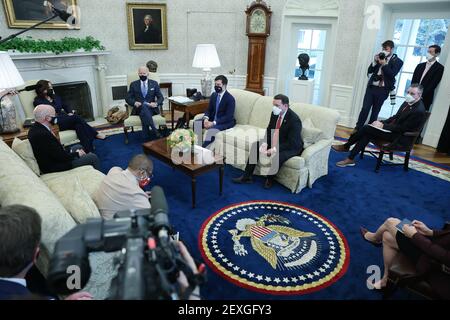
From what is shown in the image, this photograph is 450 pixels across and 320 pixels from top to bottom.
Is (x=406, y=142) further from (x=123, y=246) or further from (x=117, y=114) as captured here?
(x=117, y=114)

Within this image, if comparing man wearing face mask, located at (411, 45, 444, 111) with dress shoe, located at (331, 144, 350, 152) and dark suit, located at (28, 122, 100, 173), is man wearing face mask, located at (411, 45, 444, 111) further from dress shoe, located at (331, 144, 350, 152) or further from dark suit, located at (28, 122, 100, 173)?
dark suit, located at (28, 122, 100, 173)

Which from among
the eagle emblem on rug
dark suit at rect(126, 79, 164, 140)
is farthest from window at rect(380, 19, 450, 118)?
dark suit at rect(126, 79, 164, 140)

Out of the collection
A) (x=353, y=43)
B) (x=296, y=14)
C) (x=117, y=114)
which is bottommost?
(x=117, y=114)

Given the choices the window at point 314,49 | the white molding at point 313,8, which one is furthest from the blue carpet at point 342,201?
the white molding at point 313,8

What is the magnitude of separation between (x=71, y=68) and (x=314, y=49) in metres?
4.65

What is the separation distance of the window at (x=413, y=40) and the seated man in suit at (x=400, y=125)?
71.7 inches

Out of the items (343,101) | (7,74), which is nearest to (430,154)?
(343,101)

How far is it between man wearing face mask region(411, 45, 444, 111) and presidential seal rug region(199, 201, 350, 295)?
129 inches

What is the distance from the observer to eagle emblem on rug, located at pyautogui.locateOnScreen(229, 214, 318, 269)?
8.86ft

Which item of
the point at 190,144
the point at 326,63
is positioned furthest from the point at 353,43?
the point at 190,144

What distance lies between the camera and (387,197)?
12.1ft

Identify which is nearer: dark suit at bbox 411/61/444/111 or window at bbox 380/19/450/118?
dark suit at bbox 411/61/444/111
